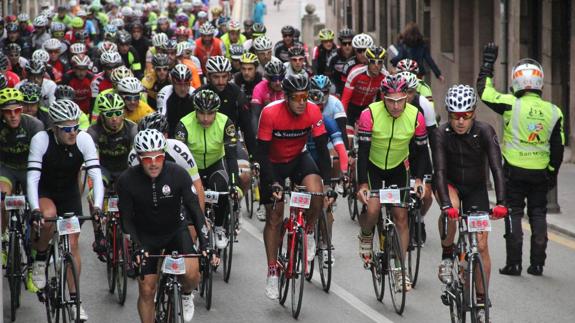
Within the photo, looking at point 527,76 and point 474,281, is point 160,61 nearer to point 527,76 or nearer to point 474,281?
point 527,76

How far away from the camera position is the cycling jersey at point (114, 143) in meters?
13.8

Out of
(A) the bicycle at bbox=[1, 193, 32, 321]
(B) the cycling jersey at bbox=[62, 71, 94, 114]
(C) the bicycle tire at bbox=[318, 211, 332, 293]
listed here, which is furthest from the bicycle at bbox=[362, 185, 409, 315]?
(B) the cycling jersey at bbox=[62, 71, 94, 114]

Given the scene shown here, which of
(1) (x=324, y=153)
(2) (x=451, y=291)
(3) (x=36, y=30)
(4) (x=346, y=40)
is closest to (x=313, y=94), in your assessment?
(1) (x=324, y=153)

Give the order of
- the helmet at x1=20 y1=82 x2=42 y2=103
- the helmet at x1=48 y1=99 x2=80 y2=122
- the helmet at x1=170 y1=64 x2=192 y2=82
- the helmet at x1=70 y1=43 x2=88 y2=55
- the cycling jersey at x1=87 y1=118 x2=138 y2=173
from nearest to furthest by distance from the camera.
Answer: the helmet at x1=48 y1=99 x2=80 y2=122 < the cycling jersey at x1=87 y1=118 x2=138 y2=173 < the helmet at x1=20 y1=82 x2=42 y2=103 < the helmet at x1=170 y1=64 x2=192 y2=82 < the helmet at x1=70 y1=43 x2=88 y2=55

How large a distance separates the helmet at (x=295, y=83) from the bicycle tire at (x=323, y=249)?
119 cm

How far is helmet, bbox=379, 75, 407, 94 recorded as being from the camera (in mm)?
12820

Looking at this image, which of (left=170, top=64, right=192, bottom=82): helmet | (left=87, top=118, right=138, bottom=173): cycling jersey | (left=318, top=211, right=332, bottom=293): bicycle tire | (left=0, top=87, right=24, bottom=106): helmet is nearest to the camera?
(left=0, top=87, right=24, bottom=106): helmet

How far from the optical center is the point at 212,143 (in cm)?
1384

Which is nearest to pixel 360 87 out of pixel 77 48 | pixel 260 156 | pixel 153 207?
pixel 260 156

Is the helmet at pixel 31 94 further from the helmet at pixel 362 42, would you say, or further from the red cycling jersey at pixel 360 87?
the helmet at pixel 362 42

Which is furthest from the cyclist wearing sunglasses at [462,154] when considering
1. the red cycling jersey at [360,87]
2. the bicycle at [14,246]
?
the red cycling jersey at [360,87]

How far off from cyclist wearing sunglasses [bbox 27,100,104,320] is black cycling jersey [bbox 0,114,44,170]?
3.16 feet

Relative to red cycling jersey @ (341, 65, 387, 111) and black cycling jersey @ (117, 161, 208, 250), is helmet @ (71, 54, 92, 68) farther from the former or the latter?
black cycling jersey @ (117, 161, 208, 250)

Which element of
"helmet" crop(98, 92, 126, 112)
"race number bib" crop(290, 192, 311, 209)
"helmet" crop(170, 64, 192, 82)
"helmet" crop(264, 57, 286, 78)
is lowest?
"race number bib" crop(290, 192, 311, 209)
